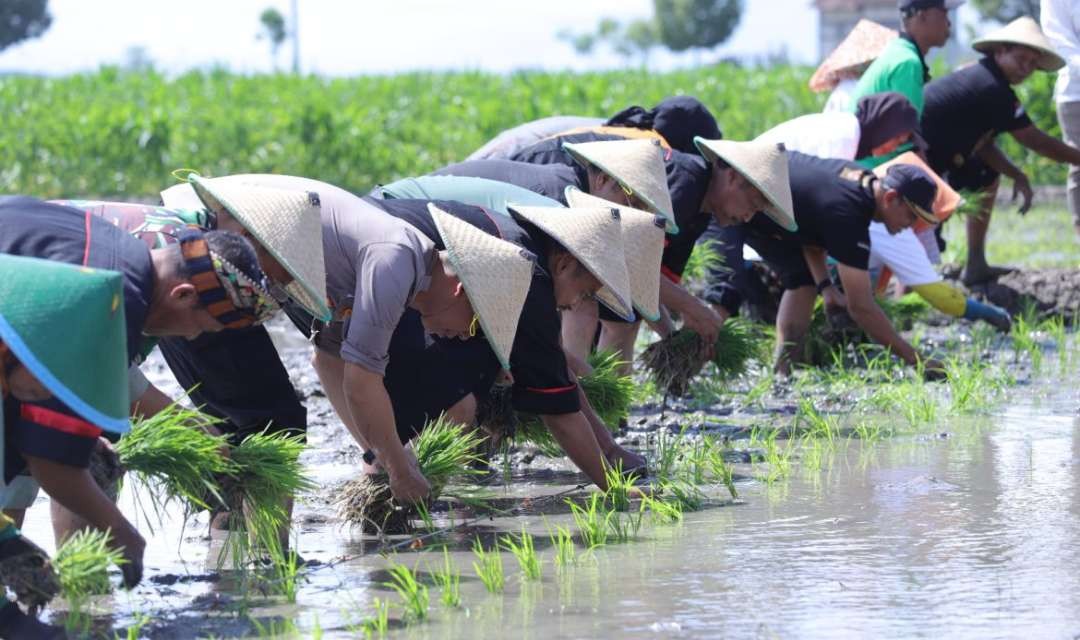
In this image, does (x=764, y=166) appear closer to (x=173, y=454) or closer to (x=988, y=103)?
(x=173, y=454)

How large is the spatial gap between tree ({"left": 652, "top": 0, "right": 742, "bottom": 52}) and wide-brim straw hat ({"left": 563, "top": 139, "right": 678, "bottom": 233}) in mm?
83589

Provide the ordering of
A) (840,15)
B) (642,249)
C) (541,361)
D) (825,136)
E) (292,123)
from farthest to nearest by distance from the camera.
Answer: (840,15)
(292,123)
(825,136)
(642,249)
(541,361)

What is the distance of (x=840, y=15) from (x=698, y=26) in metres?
7.60

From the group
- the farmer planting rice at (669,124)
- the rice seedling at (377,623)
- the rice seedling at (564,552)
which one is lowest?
the rice seedling at (377,623)

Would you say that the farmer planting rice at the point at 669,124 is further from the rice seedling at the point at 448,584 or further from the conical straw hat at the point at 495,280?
the rice seedling at the point at 448,584

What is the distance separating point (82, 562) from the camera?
12.4 ft

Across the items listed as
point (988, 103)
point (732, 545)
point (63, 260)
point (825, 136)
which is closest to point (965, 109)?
point (988, 103)

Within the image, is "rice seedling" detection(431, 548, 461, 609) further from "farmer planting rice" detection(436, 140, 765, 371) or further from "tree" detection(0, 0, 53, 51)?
"tree" detection(0, 0, 53, 51)

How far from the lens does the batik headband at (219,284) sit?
3.93 m

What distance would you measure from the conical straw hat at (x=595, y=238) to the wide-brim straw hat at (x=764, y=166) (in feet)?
4.70

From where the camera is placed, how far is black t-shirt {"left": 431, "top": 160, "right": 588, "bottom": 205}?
5934 millimetres

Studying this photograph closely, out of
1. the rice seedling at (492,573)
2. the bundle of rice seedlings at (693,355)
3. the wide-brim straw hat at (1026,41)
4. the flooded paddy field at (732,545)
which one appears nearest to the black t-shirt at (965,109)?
the wide-brim straw hat at (1026,41)

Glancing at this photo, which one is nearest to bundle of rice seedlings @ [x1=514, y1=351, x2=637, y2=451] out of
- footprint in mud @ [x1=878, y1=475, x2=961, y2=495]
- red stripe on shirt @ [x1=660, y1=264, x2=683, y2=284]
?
red stripe on shirt @ [x1=660, y1=264, x2=683, y2=284]

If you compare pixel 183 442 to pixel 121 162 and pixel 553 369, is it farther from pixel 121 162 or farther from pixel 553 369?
pixel 121 162
